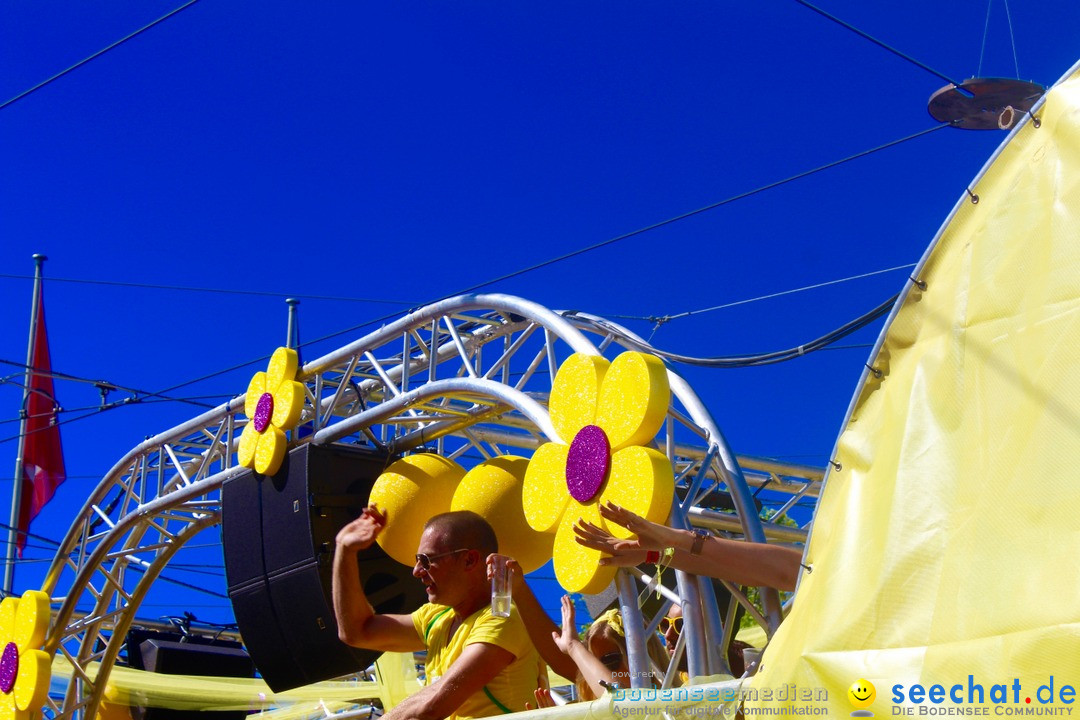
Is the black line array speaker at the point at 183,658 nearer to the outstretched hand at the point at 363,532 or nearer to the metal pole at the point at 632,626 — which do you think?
the metal pole at the point at 632,626

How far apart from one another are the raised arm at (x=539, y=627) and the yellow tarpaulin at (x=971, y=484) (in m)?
1.17

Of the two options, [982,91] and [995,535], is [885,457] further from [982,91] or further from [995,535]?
[982,91]

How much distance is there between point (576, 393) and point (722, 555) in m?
2.01

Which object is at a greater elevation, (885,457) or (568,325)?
(568,325)

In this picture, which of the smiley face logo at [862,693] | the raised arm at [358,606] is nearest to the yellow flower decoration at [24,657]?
the raised arm at [358,606]

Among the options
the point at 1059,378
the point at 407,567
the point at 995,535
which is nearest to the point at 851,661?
the point at 995,535

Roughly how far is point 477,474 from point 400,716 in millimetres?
2681

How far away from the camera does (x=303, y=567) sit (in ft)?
22.8

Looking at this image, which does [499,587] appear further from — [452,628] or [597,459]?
[597,459]

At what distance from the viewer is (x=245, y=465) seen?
7668 millimetres

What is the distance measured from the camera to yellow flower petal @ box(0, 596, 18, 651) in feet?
30.3

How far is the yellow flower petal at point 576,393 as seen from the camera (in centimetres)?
498

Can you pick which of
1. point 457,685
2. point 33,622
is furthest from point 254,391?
point 457,685

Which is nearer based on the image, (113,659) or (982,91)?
(982,91)
